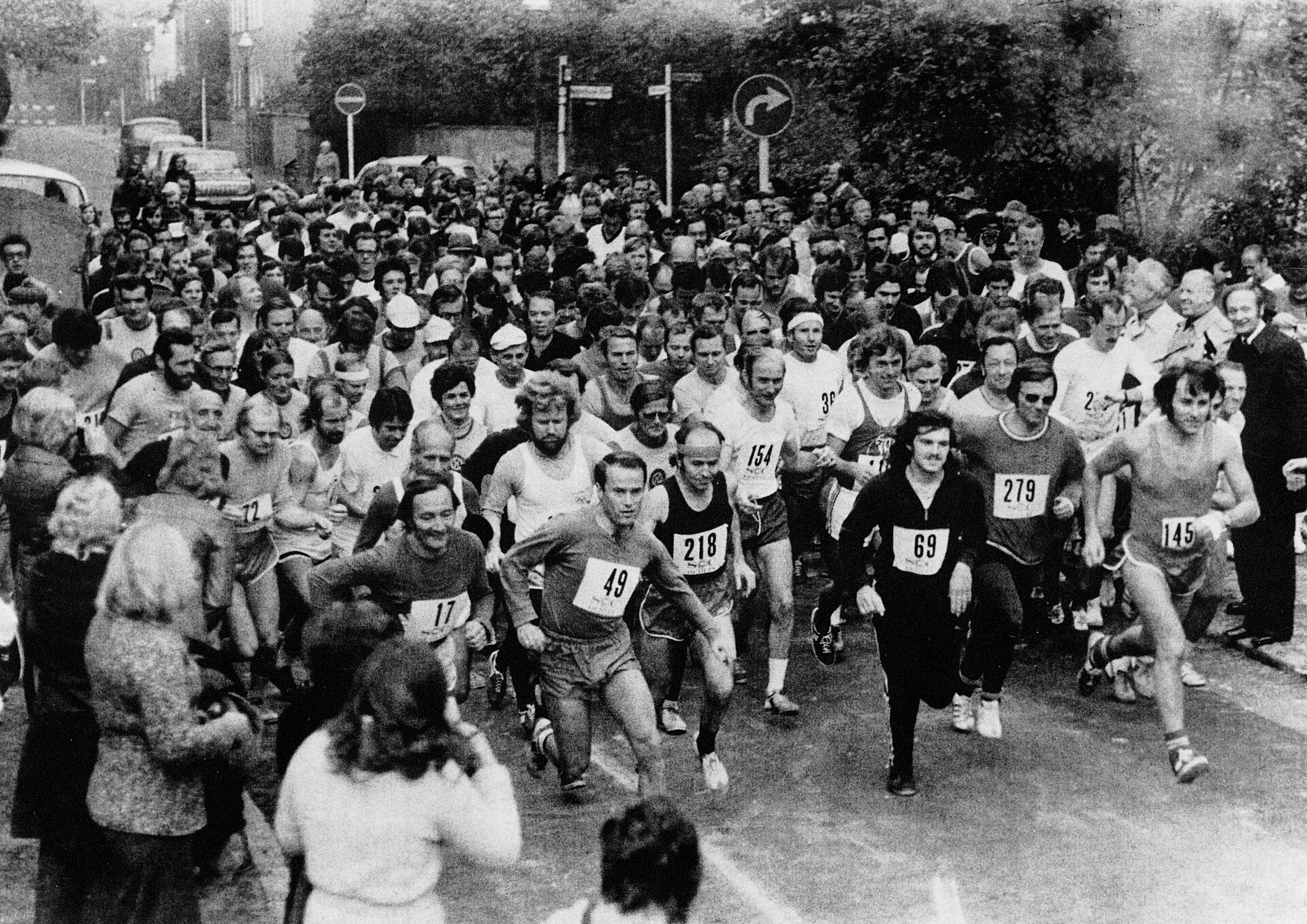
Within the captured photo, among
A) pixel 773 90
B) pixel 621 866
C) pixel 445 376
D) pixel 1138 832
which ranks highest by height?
pixel 773 90

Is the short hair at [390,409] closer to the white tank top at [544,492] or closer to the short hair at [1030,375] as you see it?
the white tank top at [544,492]

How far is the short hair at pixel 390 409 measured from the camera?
808 cm

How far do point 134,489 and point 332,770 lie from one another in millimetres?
4079

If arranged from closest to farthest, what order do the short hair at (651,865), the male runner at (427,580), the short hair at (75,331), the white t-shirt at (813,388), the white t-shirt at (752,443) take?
the short hair at (651,865), the male runner at (427,580), the white t-shirt at (752,443), the short hair at (75,331), the white t-shirt at (813,388)

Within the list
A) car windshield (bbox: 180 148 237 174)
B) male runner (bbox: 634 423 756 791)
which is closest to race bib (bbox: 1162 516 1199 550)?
male runner (bbox: 634 423 756 791)

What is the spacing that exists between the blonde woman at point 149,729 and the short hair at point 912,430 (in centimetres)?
355

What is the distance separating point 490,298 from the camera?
11.9 m

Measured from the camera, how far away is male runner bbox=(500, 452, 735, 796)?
22.2ft

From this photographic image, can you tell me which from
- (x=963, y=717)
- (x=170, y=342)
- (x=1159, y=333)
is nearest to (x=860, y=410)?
(x=963, y=717)

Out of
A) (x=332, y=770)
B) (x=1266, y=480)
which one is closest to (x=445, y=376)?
(x=1266, y=480)

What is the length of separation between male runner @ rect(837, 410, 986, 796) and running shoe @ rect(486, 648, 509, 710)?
197 centimetres

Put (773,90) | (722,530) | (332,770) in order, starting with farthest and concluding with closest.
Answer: (773,90) < (722,530) < (332,770)

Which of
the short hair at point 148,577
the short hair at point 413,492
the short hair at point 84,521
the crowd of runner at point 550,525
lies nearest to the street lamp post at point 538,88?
the crowd of runner at point 550,525

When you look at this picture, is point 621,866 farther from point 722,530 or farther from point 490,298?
point 490,298
